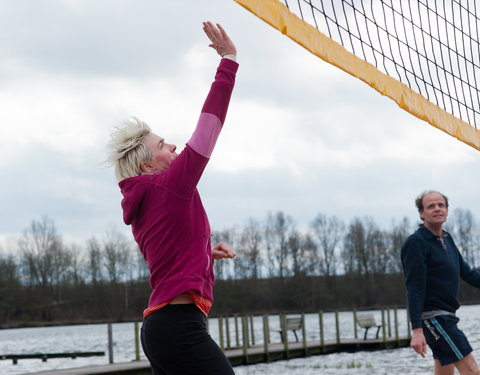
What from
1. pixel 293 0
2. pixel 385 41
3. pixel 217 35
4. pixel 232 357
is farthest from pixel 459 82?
pixel 232 357

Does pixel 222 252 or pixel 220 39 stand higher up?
pixel 220 39

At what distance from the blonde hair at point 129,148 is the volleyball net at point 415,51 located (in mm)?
1566

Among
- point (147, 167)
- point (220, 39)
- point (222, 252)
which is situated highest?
point (220, 39)

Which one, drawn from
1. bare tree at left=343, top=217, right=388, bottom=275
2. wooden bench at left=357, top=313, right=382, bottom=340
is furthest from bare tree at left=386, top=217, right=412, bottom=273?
wooden bench at left=357, top=313, right=382, bottom=340

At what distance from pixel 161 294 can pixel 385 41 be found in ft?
12.7

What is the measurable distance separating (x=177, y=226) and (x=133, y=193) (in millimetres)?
217

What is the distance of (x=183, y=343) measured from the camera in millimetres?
2961

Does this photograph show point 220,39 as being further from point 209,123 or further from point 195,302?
point 195,302

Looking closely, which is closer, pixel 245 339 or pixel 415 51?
pixel 415 51

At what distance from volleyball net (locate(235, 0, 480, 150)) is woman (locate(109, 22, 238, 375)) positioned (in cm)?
156

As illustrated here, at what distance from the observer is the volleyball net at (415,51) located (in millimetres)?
5109

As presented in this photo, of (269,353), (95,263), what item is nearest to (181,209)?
(269,353)

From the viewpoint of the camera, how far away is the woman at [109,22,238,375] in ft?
9.74

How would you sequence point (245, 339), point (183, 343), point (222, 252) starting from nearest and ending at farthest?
point (183, 343) → point (222, 252) → point (245, 339)
